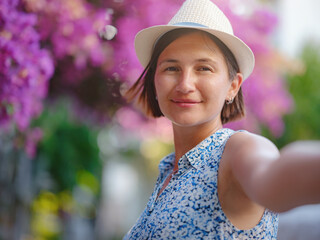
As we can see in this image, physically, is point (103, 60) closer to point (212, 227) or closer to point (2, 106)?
point (2, 106)

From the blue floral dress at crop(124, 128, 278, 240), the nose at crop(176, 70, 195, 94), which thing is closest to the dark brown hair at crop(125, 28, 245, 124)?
the nose at crop(176, 70, 195, 94)

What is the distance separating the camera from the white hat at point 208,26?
146 cm

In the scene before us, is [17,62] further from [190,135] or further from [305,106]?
[305,106]

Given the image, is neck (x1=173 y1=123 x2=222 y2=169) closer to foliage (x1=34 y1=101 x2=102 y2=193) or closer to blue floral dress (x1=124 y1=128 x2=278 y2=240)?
blue floral dress (x1=124 y1=128 x2=278 y2=240)

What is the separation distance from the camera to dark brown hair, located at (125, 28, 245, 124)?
1512mm

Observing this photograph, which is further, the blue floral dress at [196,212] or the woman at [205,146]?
the blue floral dress at [196,212]

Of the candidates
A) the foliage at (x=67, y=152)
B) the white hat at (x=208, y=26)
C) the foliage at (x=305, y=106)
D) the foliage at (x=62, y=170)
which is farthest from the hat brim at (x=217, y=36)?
the foliage at (x=305, y=106)

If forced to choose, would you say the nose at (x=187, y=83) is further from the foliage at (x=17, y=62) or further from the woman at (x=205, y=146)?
the foliage at (x=17, y=62)

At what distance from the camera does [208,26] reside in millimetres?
1453

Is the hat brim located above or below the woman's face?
above

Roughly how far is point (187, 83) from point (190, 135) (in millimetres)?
227

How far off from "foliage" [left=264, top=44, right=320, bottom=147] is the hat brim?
882 cm

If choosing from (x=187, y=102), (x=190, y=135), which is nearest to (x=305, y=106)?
(x=190, y=135)

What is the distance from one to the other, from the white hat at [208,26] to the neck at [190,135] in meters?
0.26
